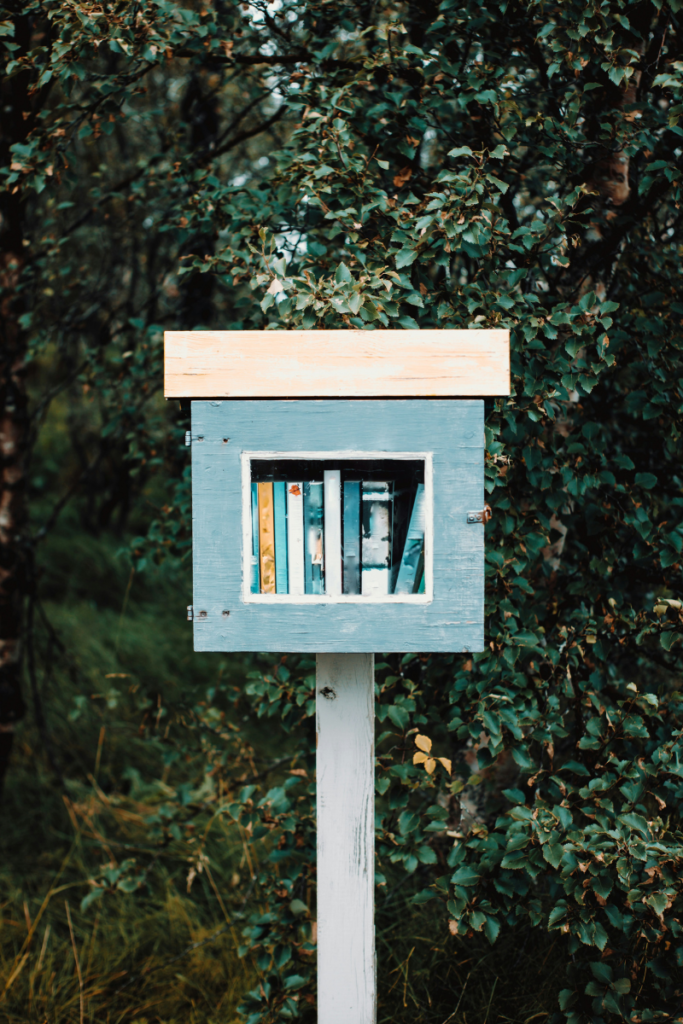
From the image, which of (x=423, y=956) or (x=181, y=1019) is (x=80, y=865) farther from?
(x=423, y=956)

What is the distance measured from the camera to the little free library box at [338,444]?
1.24m

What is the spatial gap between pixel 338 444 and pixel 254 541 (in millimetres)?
228

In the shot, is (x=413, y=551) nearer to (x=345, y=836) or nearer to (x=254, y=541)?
(x=254, y=541)

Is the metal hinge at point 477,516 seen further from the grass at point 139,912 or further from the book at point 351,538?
the grass at point 139,912

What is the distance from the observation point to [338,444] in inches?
49.3

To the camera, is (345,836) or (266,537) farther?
(345,836)

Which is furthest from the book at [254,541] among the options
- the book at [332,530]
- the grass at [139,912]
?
the grass at [139,912]

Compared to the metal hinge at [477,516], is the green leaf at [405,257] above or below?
above

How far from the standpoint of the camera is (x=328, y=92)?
1.70 meters

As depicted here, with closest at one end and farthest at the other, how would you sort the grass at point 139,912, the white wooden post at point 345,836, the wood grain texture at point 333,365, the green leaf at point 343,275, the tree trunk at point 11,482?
the wood grain texture at point 333,365 → the white wooden post at point 345,836 → the green leaf at point 343,275 → the grass at point 139,912 → the tree trunk at point 11,482

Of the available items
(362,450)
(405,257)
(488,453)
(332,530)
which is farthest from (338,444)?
(405,257)

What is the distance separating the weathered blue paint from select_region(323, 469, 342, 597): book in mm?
44

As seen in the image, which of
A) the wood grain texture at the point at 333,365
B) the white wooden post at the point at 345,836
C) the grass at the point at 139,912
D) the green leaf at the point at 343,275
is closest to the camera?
the wood grain texture at the point at 333,365

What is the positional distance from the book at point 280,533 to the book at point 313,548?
0.12 ft
